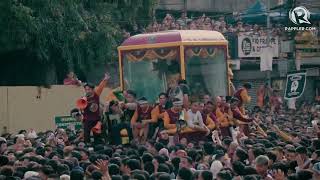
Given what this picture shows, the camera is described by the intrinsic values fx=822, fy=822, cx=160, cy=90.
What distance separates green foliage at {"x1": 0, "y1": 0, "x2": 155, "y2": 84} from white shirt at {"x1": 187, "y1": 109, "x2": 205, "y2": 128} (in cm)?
1022

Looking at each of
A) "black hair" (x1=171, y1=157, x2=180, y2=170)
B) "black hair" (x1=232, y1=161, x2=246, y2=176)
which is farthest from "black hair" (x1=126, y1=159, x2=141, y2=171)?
"black hair" (x1=232, y1=161, x2=246, y2=176)

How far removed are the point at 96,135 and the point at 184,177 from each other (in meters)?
5.91

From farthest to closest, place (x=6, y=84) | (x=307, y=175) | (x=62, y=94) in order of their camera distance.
Result: (x=6, y=84), (x=62, y=94), (x=307, y=175)

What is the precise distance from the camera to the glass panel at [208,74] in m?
18.8

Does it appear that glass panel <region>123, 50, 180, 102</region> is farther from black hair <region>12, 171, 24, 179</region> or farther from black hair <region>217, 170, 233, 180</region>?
black hair <region>217, 170, 233, 180</region>

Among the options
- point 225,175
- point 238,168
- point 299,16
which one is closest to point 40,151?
point 238,168

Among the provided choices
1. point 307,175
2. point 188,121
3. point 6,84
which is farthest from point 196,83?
point 6,84

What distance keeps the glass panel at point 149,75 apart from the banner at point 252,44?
9.42 metres

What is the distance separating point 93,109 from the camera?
16484mm

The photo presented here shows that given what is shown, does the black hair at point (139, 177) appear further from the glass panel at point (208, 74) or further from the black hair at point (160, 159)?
the glass panel at point (208, 74)

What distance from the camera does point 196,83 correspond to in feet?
62.4

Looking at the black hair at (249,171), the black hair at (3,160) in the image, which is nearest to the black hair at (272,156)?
the black hair at (249,171)

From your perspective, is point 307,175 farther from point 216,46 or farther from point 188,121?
point 216,46

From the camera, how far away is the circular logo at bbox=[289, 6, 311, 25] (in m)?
30.0
